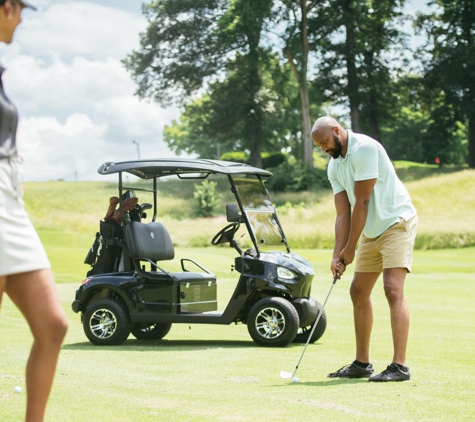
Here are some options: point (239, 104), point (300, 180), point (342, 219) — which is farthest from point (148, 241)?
point (239, 104)

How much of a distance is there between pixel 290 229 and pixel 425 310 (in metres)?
17.4

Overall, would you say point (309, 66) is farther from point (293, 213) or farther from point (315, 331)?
point (315, 331)

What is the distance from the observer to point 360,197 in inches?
226

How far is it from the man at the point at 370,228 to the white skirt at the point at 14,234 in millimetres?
3158

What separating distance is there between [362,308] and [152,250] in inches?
147

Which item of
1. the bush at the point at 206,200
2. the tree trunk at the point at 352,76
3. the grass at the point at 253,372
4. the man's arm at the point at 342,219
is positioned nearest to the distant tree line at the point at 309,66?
the tree trunk at the point at 352,76

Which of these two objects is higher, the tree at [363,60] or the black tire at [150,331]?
the tree at [363,60]

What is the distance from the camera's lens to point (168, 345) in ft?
29.1

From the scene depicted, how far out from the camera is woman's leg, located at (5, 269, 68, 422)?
3.02 meters

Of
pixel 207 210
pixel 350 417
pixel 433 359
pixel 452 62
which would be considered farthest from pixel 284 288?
pixel 452 62

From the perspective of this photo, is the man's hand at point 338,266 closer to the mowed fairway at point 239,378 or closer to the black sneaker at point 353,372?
the black sneaker at point 353,372

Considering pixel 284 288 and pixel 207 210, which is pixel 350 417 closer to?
pixel 284 288

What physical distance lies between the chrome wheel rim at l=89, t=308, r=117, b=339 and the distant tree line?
38180 millimetres

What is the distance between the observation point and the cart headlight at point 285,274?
8.71 metres
